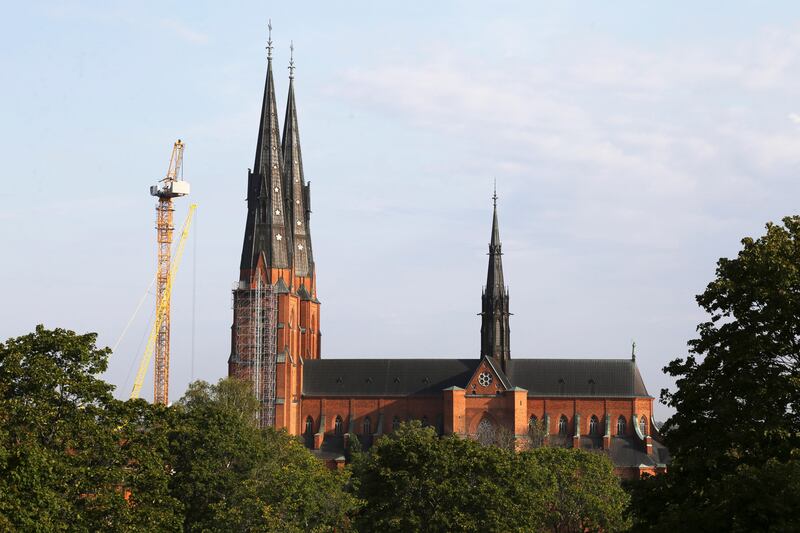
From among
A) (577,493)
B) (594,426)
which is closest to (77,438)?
(577,493)

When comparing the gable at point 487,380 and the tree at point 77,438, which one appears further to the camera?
the gable at point 487,380

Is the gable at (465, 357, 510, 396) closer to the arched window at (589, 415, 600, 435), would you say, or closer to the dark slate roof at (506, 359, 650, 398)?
the dark slate roof at (506, 359, 650, 398)

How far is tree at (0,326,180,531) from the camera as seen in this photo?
6025 centimetres

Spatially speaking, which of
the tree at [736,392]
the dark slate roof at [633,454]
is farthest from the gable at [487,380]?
the tree at [736,392]

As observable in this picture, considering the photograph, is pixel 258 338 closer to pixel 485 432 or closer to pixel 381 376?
pixel 381 376

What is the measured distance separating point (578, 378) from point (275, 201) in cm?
3941

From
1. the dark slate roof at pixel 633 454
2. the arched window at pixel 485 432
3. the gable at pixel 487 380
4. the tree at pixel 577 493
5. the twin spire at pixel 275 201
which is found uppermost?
the twin spire at pixel 275 201

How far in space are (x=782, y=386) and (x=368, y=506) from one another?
35.3 metres

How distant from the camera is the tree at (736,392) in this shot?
5106 cm

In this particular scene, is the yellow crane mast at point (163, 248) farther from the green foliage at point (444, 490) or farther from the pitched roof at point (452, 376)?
the green foliage at point (444, 490)

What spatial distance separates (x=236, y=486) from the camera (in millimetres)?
82125

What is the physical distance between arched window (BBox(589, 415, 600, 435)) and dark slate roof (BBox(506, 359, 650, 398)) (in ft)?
9.24

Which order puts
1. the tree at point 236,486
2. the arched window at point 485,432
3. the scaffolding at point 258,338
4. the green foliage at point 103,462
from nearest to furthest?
the green foliage at point 103,462 → the tree at point 236,486 → the arched window at point 485,432 → the scaffolding at point 258,338

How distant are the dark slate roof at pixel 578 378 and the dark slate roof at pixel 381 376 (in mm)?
5606
